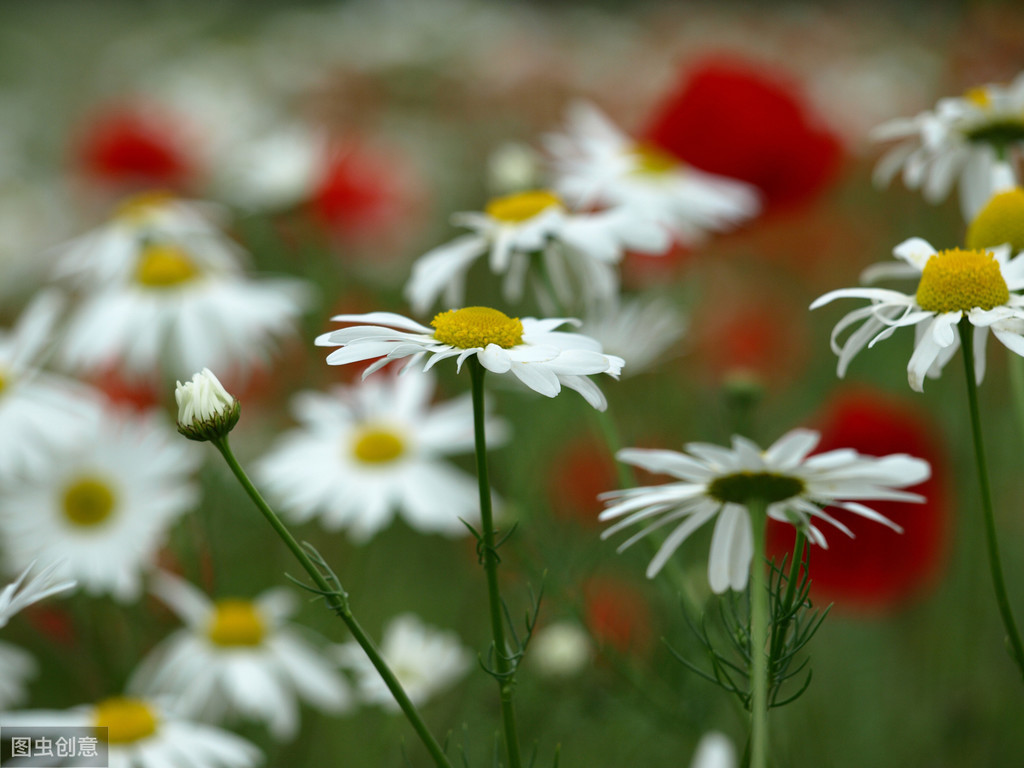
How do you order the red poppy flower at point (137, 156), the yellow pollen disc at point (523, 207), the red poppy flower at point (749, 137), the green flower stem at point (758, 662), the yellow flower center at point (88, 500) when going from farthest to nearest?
the red poppy flower at point (137, 156), the red poppy flower at point (749, 137), the yellow flower center at point (88, 500), the yellow pollen disc at point (523, 207), the green flower stem at point (758, 662)

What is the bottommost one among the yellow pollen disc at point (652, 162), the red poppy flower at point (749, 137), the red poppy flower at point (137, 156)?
the yellow pollen disc at point (652, 162)

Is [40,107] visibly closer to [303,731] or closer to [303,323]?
[303,323]

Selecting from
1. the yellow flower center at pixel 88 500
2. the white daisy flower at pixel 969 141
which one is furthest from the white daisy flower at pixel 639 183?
the yellow flower center at pixel 88 500

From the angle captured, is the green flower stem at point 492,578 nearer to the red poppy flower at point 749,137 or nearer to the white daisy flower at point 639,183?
the white daisy flower at point 639,183

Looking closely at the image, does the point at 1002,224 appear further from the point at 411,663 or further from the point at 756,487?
the point at 411,663

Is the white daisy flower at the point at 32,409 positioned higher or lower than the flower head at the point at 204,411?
higher

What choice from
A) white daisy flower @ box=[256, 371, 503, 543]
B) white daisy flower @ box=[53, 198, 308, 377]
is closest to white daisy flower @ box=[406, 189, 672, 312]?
white daisy flower @ box=[256, 371, 503, 543]
